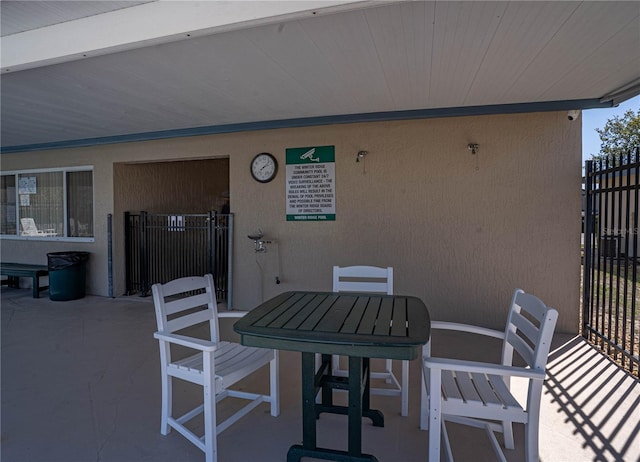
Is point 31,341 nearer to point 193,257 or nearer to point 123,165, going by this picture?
point 193,257

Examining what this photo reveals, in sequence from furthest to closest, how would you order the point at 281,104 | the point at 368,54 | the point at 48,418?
the point at 281,104 → the point at 368,54 → the point at 48,418

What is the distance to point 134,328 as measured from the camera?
436 cm

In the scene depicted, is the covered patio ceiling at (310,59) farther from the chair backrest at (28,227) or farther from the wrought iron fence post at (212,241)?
the chair backrest at (28,227)

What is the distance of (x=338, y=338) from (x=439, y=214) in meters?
3.04

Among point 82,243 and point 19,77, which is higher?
point 19,77

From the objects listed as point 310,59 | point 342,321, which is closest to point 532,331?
point 342,321

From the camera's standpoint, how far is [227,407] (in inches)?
102

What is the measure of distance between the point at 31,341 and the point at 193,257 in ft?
6.98

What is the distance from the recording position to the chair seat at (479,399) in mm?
1691

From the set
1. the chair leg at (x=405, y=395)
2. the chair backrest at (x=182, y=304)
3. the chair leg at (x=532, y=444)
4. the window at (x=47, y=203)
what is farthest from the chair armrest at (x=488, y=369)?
the window at (x=47, y=203)

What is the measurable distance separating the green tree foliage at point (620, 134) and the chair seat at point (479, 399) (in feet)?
37.1

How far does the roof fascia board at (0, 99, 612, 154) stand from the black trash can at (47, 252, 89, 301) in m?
1.72

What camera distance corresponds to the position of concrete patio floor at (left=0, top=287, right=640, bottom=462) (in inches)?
82.4

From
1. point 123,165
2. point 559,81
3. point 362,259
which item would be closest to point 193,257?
point 123,165
